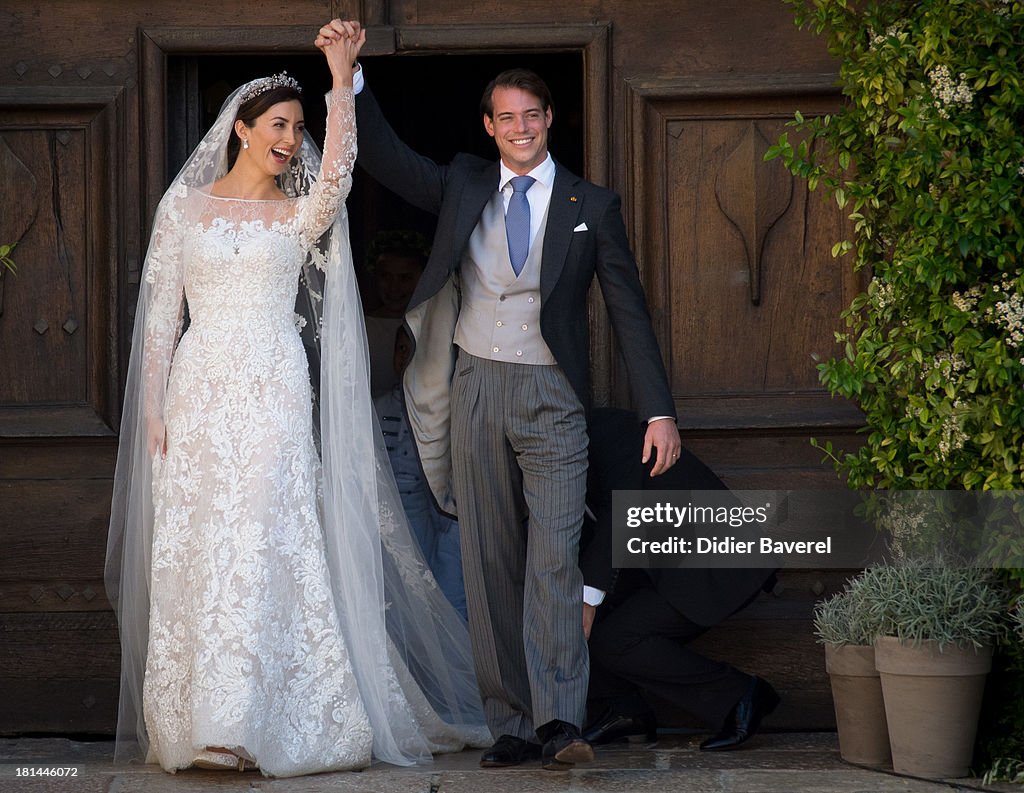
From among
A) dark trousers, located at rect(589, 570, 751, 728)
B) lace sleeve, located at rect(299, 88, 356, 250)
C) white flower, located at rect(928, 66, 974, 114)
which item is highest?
white flower, located at rect(928, 66, 974, 114)

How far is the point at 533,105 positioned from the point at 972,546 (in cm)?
182

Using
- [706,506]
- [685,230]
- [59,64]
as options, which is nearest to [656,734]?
[706,506]

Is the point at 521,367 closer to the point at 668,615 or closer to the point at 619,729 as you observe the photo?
the point at 668,615

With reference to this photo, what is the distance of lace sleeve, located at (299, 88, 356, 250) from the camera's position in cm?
422

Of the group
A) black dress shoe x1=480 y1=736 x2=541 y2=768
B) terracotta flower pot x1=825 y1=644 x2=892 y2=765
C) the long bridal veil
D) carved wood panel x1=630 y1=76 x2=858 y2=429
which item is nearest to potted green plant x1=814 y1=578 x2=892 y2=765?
terracotta flower pot x1=825 y1=644 x2=892 y2=765

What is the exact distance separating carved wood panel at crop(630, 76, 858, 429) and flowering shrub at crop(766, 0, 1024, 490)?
603mm

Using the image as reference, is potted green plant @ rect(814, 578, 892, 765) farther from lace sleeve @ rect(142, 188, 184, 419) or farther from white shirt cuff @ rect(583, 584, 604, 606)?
lace sleeve @ rect(142, 188, 184, 419)

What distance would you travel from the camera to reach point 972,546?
169 inches

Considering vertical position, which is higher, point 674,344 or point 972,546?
point 674,344

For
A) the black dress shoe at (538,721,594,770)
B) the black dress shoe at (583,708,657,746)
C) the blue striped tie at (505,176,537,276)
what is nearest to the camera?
the black dress shoe at (538,721,594,770)

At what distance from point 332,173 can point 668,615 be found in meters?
1.68

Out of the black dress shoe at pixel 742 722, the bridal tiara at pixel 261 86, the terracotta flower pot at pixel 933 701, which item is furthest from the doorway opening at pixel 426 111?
the terracotta flower pot at pixel 933 701

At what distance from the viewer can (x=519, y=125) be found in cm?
433

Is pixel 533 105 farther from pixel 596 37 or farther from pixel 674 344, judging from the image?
pixel 674 344
